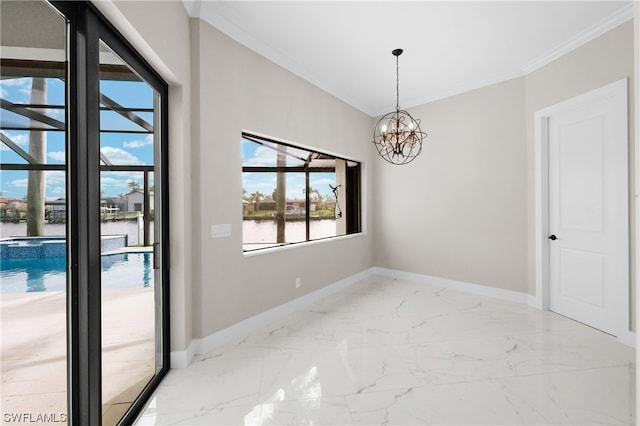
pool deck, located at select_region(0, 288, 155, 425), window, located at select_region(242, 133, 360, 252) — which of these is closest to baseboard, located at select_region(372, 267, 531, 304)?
window, located at select_region(242, 133, 360, 252)

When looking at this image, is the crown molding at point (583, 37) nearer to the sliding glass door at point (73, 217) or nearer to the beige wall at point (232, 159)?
the beige wall at point (232, 159)

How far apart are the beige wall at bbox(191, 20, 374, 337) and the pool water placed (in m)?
0.56

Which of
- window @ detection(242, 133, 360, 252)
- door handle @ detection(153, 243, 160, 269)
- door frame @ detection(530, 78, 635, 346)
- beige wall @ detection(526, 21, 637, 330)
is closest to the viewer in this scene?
door handle @ detection(153, 243, 160, 269)

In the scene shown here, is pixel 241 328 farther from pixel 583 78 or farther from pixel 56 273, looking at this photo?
pixel 583 78

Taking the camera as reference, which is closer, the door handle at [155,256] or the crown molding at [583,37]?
the door handle at [155,256]

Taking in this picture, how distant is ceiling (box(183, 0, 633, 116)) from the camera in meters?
2.56

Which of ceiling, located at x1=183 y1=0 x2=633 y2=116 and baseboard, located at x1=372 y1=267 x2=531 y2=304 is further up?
ceiling, located at x1=183 y1=0 x2=633 y2=116

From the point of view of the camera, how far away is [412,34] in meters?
2.96

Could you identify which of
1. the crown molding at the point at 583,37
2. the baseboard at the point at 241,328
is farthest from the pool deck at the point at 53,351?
the crown molding at the point at 583,37

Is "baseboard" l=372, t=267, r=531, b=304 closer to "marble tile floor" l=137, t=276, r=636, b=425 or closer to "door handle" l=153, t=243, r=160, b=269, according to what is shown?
"marble tile floor" l=137, t=276, r=636, b=425

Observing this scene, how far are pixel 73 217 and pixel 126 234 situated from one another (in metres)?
0.50

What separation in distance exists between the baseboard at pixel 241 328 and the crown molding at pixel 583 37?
3.79 meters

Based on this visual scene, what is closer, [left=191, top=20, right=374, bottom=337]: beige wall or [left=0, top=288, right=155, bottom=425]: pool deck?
[left=0, top=288, right=155, bottom=425]: pool deck

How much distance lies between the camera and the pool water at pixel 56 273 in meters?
1.01
